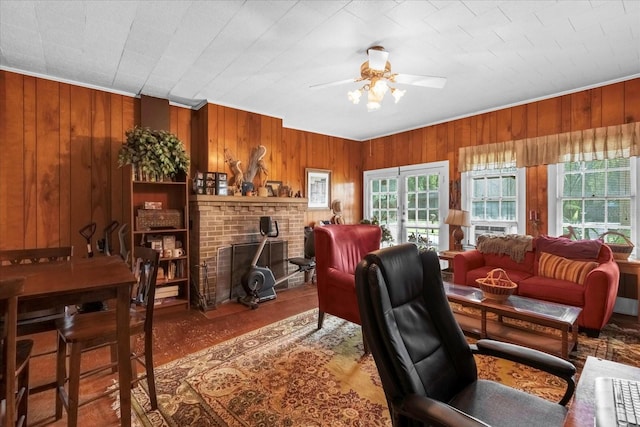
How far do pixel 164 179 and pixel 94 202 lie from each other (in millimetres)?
812

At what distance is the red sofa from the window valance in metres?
1.02

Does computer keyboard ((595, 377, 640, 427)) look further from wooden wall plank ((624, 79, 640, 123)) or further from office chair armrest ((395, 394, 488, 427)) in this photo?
wooden wall plank ((624, 79, 640, 123))

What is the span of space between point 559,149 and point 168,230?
4745 millimetres

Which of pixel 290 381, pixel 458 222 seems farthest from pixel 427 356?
pixel 458 222

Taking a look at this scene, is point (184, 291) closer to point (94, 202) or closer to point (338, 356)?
point (94, 202)

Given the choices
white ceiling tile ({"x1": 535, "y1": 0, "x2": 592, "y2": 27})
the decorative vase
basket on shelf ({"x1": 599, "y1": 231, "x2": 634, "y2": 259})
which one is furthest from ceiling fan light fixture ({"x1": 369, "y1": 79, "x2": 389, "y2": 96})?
basket on shelf ({"x1": 599, "y1": 231, "x2": 634, "y2": 259})

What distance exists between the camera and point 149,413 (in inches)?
71.3

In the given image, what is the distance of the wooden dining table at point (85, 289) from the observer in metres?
1.33

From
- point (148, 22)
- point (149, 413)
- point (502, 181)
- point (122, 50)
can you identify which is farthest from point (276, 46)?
point (502, 181)

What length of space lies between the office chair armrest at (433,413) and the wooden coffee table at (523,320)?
71.2 inches

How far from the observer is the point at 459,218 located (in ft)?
14.2

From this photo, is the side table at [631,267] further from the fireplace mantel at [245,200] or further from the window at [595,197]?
the fireplace mantel at [245,200]

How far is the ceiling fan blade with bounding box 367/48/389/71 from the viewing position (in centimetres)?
258

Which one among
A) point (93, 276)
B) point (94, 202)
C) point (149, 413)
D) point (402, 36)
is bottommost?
point (149, 413)
